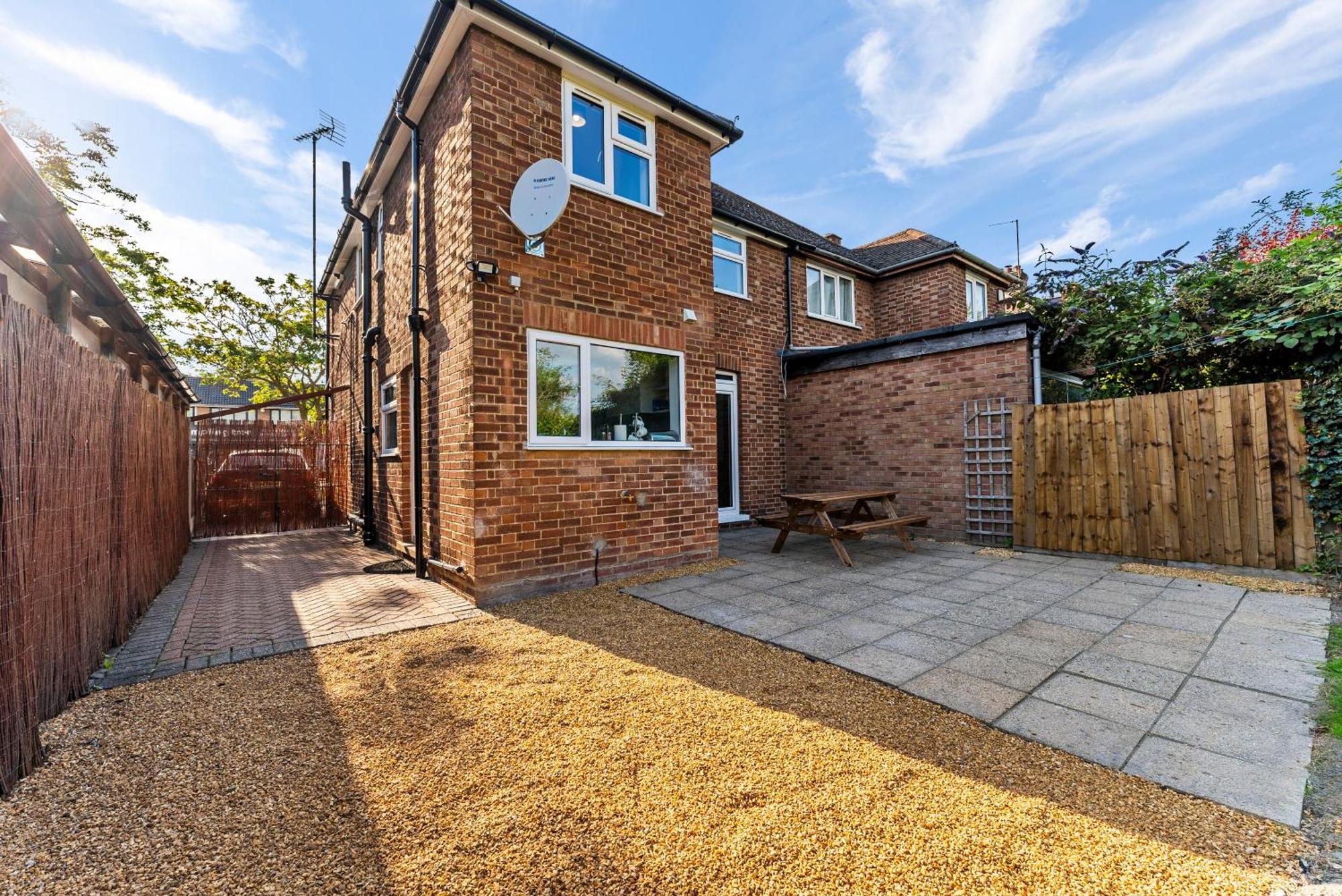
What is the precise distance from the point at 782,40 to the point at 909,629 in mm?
7314

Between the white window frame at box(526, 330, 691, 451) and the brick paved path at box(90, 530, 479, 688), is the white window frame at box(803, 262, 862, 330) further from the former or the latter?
the brick paved path at box(90, 530, 479, 688)

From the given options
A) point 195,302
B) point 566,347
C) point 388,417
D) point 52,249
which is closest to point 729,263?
point 566,347

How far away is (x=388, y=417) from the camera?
25.6 ft

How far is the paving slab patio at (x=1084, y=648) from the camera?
2.25 m

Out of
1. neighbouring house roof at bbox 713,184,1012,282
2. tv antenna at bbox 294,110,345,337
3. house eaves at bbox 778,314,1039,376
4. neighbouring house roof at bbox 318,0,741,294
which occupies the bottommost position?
house eaves at bbox 778,314,1039,376

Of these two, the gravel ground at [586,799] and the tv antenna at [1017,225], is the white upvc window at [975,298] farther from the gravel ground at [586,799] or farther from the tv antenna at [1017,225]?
the gravel ground at [586,799]

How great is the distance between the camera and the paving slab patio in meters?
2.25

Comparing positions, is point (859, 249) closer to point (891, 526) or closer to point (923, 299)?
point (923, 299)

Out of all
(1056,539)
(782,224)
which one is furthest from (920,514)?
(782,224)

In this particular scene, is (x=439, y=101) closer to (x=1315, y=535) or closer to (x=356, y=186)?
(x=356, y=186)

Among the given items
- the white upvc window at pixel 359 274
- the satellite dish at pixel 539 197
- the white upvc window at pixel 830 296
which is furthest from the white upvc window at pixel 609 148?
the white upvc window at pixel 359 274

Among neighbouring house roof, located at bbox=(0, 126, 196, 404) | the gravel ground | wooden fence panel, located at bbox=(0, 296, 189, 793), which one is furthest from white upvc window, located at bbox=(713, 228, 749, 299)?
wooden fence panel, located at bbox=(0, 296, 189, 793)

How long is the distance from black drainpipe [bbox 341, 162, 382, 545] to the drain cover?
209cm

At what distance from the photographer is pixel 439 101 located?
18.0ft
